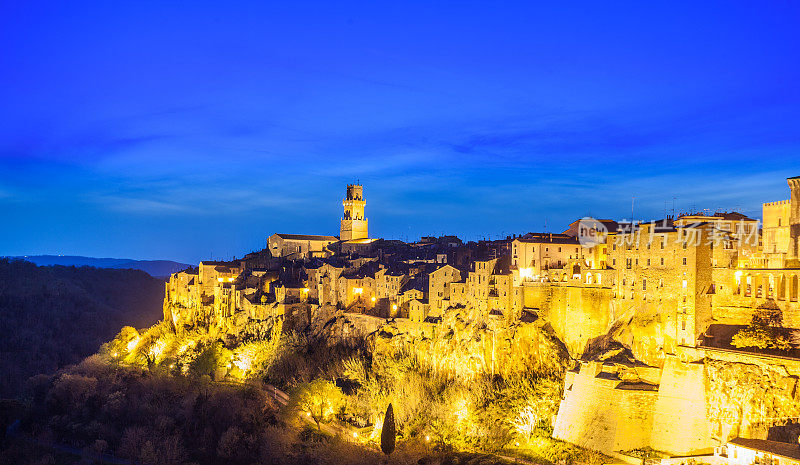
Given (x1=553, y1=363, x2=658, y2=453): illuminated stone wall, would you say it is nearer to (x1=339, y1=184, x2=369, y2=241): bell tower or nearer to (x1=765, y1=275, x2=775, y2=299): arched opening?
(x1=765, y1=275, x2=775, y2=299): arched opening

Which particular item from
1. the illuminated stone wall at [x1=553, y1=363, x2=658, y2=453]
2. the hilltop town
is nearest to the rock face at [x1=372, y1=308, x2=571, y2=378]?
the hilltop town

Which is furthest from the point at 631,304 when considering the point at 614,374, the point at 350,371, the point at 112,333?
the point at 112,333

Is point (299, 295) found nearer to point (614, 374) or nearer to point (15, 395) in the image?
point (614, 374)

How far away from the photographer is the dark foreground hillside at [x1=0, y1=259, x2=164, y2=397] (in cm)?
8888

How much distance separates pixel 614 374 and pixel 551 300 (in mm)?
8510

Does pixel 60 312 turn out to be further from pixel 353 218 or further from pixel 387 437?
pixel 387 437

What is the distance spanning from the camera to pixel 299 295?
5691 centimetres

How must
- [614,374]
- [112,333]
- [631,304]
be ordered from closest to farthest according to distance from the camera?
[614,374]
[631,304]
[112,333]

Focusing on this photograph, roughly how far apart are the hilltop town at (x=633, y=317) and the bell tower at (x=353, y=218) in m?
22.0

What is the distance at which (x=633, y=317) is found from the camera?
115 feet

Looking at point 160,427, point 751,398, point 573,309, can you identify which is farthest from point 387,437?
point 160,427

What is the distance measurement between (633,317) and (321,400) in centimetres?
2183

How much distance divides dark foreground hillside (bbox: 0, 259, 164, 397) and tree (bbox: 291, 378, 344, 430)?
5102 cm

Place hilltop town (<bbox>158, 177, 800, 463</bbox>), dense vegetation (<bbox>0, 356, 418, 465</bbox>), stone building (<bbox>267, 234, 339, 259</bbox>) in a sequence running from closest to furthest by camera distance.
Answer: hilltop town (<bbox>158, 177, 800, 463</bbox>) < dense vegetation (<bbox>0, 356, 418, 465</bbox>) < stone building (<bbox>267, 234, 339, 259</bbox>)
